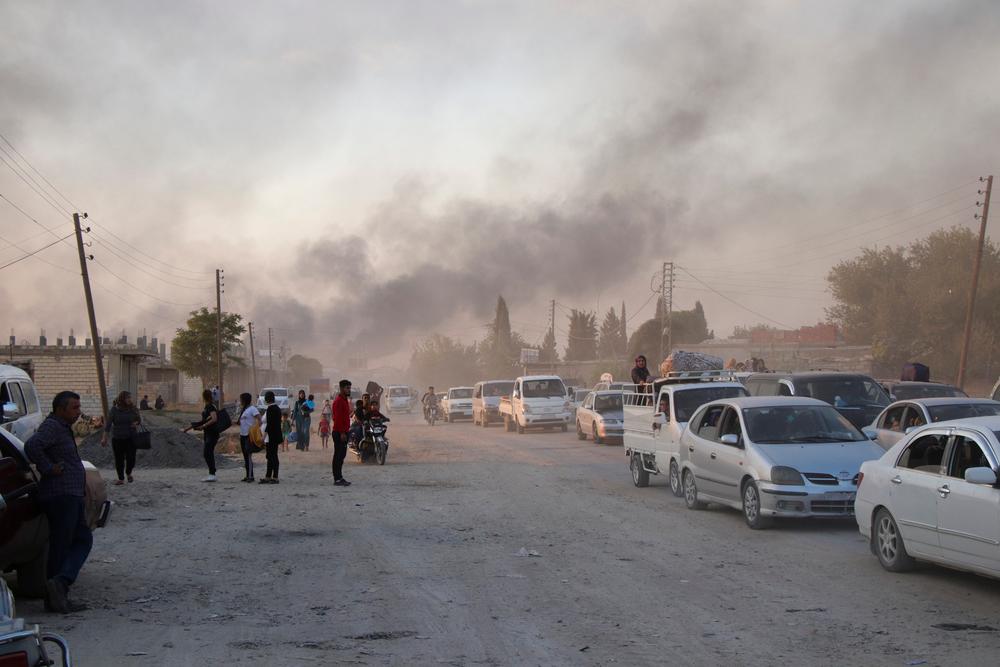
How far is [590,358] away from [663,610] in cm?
11210

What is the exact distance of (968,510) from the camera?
7855mm

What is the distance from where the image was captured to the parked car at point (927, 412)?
566 inches

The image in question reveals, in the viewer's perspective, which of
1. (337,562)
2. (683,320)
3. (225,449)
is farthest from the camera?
(683,320)

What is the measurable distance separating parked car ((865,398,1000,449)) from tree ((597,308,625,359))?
10801 cm

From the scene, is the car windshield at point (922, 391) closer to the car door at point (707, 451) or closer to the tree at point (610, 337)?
the car door at point (707, 451)

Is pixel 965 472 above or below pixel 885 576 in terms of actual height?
above

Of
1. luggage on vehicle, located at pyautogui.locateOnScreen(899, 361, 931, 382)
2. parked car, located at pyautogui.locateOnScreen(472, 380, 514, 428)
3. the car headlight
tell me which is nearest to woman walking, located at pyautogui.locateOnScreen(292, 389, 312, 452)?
parked car, located at pyautogui.locateOnScreen(472, 380, 514, 428)

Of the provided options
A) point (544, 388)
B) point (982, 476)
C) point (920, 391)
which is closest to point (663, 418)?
point (920, 391)

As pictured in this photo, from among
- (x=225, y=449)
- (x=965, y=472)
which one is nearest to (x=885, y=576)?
(x=965, y=472)

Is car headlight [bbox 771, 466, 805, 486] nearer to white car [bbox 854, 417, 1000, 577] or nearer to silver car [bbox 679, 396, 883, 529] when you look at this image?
silver car [bbox 679, 396, 883, 529]

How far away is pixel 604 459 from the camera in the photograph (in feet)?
81.6

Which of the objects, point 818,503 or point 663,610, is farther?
point 818,503

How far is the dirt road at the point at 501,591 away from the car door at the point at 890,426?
2.97 metres

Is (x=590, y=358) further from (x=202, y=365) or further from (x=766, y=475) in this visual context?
(x=766, y=475)
